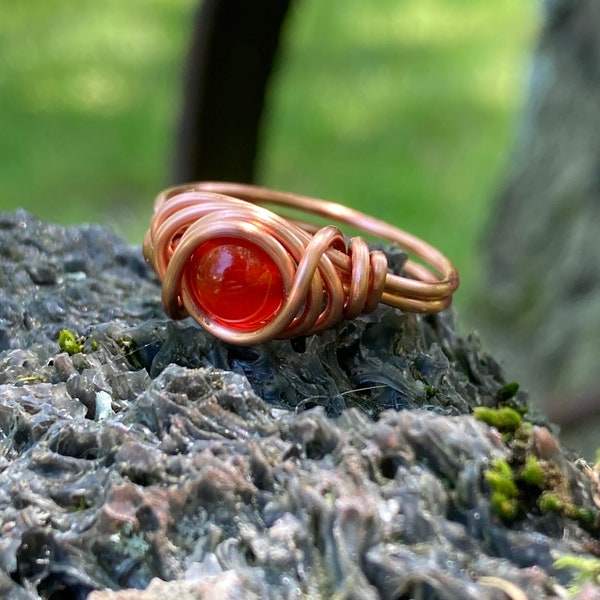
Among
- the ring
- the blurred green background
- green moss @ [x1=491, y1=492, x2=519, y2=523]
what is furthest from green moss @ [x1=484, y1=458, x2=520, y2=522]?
the blurred green background

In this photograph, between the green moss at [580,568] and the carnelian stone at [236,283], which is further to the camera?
the carnelian stone at [236,283]

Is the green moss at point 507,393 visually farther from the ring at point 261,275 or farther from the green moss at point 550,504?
the green moss at point 550,504

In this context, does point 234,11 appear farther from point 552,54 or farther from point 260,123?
point 552,54

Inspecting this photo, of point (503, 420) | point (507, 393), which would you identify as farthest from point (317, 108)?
point (503, 420)

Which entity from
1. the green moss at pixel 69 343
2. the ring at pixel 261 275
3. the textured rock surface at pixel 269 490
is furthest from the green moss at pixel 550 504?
the green moss at pixel 69 343

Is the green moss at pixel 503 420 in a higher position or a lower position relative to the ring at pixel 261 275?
lower

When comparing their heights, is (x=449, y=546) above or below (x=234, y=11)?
below

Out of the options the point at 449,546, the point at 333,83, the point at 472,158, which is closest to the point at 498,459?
the point at 449,546

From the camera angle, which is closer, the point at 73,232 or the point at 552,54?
the point at 73,232

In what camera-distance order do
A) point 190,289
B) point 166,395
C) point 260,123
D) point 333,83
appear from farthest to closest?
point 333,83 < point 260,123 < point 190,289 < point 166,395
